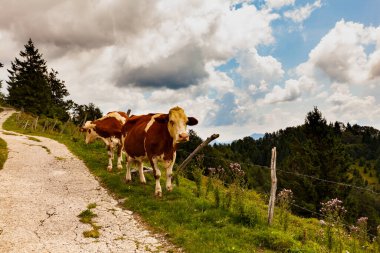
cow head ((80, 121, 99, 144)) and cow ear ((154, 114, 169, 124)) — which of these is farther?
cow head ((80, 121, 99, 144))

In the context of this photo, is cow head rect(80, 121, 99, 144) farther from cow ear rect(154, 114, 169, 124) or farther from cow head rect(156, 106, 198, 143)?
cow head rect(156, 106, 198, 143)

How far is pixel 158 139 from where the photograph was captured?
11.7 meters

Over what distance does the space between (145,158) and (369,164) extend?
21169cm

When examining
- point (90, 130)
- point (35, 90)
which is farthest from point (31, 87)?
point (90, 130)

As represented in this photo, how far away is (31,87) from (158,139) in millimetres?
58832

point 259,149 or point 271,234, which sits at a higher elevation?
point 259,149

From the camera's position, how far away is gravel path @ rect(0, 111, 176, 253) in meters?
7.96

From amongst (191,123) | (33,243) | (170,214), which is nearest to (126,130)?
(191,123)

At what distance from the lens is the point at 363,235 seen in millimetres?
7676

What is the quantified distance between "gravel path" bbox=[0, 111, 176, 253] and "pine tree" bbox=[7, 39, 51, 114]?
48771 mm

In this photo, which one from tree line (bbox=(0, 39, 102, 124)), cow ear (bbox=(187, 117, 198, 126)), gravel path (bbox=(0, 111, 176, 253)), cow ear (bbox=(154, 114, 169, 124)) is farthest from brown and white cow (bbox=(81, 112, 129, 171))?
tree line (bbox=(0, 39, 102, 124))

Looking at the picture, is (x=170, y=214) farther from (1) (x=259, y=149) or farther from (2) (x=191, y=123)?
(1) (x=259, y=149)

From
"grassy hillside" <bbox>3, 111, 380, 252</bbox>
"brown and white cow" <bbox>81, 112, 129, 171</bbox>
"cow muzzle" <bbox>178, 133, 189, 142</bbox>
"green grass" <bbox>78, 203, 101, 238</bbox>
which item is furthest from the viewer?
"brown and white cow" <bbox>81, 112, 129, 171</bbox>

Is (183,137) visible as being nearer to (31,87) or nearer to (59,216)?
(59,216)
